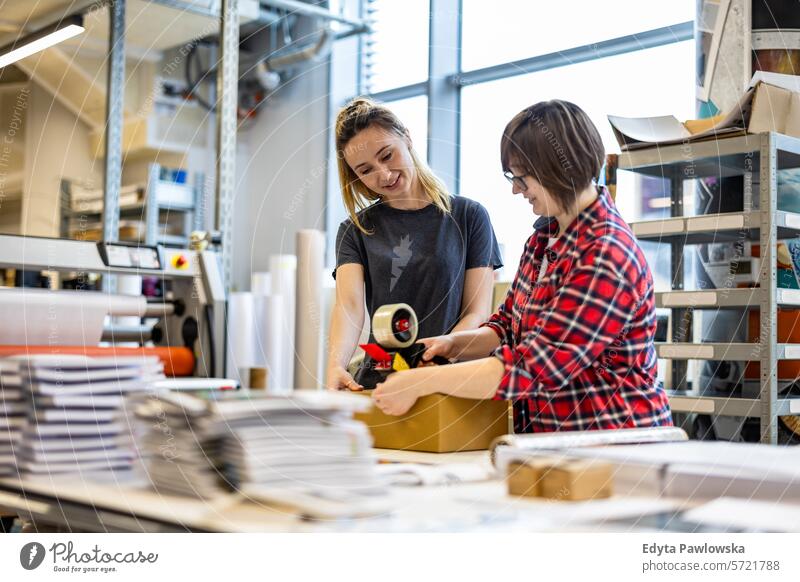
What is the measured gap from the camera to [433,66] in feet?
5.58

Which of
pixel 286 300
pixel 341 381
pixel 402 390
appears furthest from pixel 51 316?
pixel 286 300

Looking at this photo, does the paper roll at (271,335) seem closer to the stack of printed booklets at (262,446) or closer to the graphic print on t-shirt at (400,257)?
the graphic print on t-shirt at (400,257)

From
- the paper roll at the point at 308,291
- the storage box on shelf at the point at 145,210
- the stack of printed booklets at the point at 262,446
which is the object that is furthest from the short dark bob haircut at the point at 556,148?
the storage box on shelf at the point at 145,210

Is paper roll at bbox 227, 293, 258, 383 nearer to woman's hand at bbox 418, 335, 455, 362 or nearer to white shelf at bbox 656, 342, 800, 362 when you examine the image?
white shelf at bbox 656, 342, 800, 362

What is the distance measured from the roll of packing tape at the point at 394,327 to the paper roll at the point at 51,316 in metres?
1.19

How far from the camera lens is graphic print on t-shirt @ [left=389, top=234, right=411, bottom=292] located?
1.65 m

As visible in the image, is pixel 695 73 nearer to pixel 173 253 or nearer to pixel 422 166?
pixel 422 166

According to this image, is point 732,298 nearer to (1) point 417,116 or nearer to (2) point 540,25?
(2) point 540,25

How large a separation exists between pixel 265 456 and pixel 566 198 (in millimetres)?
615

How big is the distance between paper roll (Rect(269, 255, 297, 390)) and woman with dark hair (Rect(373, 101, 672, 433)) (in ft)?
10.1

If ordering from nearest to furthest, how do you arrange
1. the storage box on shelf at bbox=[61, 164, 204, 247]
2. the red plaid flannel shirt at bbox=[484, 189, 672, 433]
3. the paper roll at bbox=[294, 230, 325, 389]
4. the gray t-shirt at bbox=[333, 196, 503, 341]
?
1. the red plaid flannel shirt at bbox=[484, 189, 672, 433]
2. the gray t-shirt at bbox=[333, 196, 503, 341]
3. the paper roll at bbox=[294, 230, 325, 389]
4. the storage box on shelf at bbox=[61, 164, 204, 247]

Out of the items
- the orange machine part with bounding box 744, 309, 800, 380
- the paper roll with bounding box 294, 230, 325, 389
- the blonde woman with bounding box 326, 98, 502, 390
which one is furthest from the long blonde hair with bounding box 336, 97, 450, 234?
the paper roll with bounding box 294, 230, 325, 389

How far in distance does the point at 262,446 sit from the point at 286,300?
385 cm

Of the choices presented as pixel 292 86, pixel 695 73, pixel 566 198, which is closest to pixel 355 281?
pixel 566 198
